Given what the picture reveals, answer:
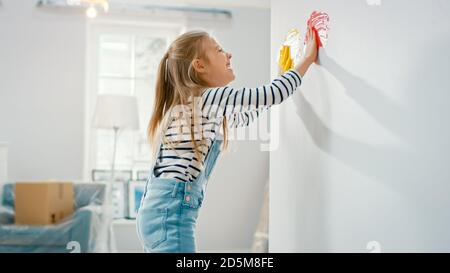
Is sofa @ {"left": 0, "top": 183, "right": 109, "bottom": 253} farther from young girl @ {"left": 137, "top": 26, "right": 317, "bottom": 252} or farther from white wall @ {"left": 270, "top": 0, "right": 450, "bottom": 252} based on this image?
white wall @ {"left": 270, "top": 0, "right": 450, "bottom": 252}

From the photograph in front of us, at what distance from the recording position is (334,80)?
733 millimetres

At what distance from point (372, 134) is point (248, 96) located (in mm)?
238

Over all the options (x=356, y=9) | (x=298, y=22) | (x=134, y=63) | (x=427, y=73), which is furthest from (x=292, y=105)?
(x=134, y=63)

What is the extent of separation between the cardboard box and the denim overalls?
4.15ft

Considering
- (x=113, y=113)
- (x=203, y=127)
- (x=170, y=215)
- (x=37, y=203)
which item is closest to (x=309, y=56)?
(x=203, y=127)

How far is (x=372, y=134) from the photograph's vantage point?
2.02 feet

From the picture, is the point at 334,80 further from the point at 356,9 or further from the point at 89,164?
the point at 89,164

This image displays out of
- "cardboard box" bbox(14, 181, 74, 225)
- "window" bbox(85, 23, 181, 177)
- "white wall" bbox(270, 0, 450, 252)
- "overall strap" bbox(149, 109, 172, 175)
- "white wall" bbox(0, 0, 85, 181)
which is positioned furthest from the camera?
"window" bbox(85, 23, 181, 177)

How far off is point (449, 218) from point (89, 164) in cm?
265

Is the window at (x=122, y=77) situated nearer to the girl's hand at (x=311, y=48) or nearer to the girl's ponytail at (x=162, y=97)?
the girl's ponytail at (x=162, y=97)

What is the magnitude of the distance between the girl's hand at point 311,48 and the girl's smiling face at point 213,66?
0.20 m

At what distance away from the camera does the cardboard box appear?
204 cm

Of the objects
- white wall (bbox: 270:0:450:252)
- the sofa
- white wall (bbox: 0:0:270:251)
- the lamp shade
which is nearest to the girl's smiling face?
white wall (bbox: 270:0:450:252)

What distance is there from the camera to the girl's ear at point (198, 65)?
0.95 meters
